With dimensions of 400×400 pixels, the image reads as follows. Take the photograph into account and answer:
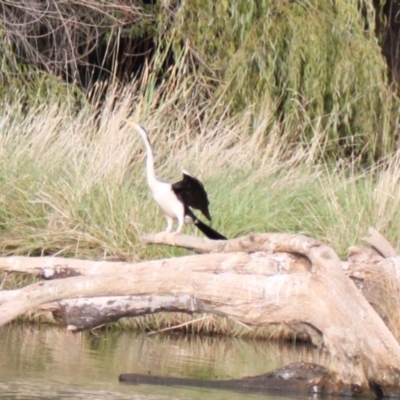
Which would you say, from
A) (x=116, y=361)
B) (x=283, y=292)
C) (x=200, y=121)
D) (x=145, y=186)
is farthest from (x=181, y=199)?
A: (x=200, y=121)

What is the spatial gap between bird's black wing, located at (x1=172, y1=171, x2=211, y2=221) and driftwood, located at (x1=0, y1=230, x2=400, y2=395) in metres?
0.91

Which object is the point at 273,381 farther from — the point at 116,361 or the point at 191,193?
the point at 191,193

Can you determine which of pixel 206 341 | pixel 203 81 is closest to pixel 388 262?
pixel 206 341

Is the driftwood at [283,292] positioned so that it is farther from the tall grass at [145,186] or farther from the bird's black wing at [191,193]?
the tall grass at [145,186]

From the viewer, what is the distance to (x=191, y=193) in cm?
722

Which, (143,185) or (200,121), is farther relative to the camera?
(200,121)

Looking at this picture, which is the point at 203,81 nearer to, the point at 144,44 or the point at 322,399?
the point at 144,44

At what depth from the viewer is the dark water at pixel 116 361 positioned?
6.12 metres

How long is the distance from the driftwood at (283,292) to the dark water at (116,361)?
0.41 m

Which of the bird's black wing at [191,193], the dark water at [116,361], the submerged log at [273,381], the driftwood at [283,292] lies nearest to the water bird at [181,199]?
the bird's black wing at [191,193]

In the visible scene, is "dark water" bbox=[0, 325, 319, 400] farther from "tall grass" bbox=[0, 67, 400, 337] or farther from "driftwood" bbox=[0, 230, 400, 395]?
"tall grass" bbox=[0, 67, 400, 337]

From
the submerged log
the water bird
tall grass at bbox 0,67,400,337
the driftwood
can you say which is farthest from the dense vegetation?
the driftwood

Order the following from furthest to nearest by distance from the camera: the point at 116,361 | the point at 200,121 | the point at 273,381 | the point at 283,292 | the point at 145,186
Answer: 1. the point at 200,121
2. the point at 145,186
3. the point at 116,361
4. the point at 273,381
5. the point at 283,292

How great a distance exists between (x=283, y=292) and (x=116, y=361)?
155 cm
